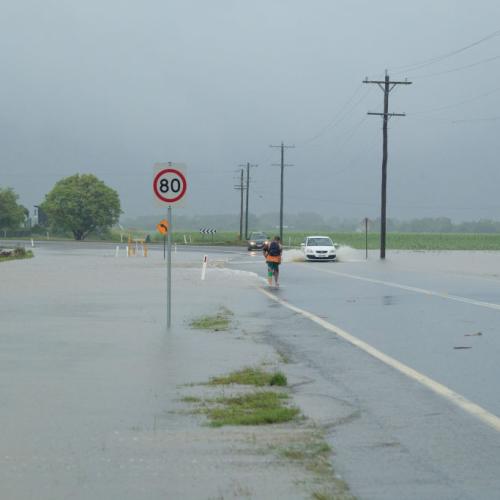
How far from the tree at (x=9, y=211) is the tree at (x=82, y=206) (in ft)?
27.5

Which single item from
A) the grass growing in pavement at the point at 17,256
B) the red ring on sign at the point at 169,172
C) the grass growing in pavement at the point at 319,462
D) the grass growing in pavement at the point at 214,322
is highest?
the red ring on sign at the point at 169,172

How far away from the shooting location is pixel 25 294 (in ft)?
80.3

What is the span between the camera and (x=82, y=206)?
129625 millimetres

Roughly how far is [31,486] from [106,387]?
13.0ft

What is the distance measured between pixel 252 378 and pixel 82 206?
398 ft

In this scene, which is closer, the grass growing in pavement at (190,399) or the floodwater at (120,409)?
the floodwater at (120,409)

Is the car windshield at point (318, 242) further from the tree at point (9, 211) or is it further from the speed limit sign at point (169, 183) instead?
the tree at point (9, 211)

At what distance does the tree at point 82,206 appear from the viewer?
129125 mm

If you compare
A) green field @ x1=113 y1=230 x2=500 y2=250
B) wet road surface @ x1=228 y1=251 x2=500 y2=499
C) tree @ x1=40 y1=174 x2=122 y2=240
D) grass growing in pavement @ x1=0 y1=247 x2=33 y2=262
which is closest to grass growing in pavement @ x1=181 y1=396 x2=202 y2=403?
wet road surface @ x1=228 y1=251 x2=500 y2=499

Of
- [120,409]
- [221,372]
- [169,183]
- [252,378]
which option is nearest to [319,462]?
[120,409]

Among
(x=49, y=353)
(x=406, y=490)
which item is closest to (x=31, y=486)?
(x=406, y=490)

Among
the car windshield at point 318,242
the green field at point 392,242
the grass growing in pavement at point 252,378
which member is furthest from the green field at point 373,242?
the grass growing in pavement at point 252,378

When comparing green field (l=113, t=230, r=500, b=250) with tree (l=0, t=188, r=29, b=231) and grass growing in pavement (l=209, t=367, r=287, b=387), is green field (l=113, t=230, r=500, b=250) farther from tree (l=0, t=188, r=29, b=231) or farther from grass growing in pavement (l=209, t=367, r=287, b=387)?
grass growing in pavement (l=209, t=367, r=287, b=387)

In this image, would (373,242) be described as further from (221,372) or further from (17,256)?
(221,372)
